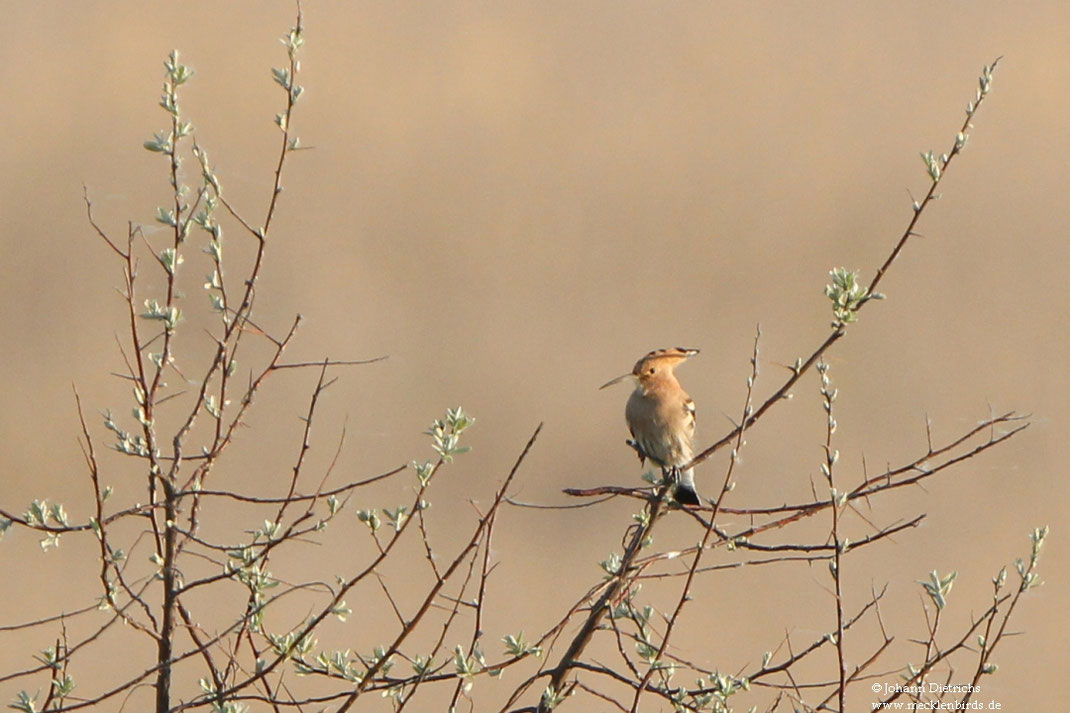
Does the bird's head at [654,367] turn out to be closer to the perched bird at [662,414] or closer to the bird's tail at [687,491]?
the perched bird at [662,414]

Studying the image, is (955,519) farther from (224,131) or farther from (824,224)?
(224,131)

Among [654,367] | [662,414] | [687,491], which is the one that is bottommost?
[687,491]

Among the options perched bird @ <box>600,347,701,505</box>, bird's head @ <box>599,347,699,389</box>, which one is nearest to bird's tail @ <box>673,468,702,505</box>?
perched bird @ <box>600,347,701,505</box>

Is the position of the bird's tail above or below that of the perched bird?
below

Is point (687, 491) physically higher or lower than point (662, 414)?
lower

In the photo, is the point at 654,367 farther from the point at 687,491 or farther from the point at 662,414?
the point at 687,491

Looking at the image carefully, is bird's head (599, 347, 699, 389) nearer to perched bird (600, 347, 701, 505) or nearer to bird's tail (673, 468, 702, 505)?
perched bird (600, 347, 701, 505)

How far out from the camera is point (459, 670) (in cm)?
303

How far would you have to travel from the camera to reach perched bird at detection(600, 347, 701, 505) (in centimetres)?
503

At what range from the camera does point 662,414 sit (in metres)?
5.10

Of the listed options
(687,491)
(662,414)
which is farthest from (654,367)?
(687,491)

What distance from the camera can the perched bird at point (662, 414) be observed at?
16.5 ft

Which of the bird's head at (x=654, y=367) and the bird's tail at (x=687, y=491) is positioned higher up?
the bird's head at (x=654, y=367)

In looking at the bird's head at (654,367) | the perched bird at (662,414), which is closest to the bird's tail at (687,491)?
the perched bird at (662,414)
